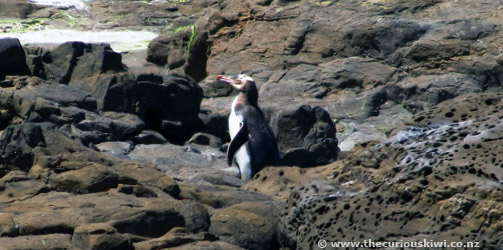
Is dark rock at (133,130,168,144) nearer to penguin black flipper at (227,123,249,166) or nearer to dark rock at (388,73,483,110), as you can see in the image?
penguin black flipper at (227,123,249,166)

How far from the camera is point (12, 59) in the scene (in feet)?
39.5

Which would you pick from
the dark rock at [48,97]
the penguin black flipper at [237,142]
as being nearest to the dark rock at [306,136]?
the penguin black flipper at [237,142]

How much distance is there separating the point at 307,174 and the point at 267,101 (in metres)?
5.56

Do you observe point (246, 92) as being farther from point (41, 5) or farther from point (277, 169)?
point (41, 5)

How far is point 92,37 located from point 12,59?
570 cm

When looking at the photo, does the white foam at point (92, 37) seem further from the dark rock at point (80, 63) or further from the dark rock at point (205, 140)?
the dark rock at point (205, 140)

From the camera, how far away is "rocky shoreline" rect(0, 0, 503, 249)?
550cm

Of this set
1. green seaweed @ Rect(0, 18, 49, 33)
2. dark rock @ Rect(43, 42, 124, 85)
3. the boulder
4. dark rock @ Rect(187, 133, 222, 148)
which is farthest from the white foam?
dark rock @ Rect(187, 133, 222, 148)

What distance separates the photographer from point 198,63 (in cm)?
1591

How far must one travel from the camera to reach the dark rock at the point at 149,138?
11.5 metres

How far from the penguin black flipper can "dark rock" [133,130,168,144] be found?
913 mm

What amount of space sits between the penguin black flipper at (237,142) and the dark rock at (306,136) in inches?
17.8

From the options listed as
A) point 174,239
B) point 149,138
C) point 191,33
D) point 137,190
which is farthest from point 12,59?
point 174,239

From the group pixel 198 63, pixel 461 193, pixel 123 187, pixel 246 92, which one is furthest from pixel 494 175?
pixel 198 63
